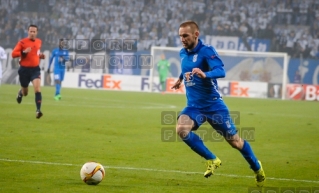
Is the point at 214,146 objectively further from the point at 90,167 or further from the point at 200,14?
the point at 200,14

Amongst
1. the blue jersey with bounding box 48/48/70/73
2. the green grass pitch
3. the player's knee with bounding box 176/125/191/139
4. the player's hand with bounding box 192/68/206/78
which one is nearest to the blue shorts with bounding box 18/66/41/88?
the green grass pitch

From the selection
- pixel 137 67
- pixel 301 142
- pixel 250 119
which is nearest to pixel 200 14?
pixel 137 67

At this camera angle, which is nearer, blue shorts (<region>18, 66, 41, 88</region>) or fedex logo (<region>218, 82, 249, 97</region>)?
blue shorts (<region>18, 66, 41, 88</region>)

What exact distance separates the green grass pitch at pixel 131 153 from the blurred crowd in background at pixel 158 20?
1856 cm

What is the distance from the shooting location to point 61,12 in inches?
1671

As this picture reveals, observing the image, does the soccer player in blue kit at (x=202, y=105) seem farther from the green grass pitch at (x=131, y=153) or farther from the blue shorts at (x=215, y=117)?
the green grass pitch at (x=131, y=153)

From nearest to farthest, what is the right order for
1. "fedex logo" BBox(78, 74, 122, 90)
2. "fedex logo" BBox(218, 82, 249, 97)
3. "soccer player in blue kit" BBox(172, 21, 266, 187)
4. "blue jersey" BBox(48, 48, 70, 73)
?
1. "soccer player in blue kit" BBox(172, 21, 266, 187)
2. "blue jersey" BBox(48, 48, 70, 73)
3. "fedex logo" BBox(218, 82, 249, 97)
4. "fedex logo" BBox(78, 74, 122, 90)

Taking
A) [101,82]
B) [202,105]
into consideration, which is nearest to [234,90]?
[101,82]

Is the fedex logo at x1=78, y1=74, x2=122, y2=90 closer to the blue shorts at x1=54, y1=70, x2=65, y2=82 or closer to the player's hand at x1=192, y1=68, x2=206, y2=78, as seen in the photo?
the blue shorts at x1=54, y1=70, x2=65, y2=82

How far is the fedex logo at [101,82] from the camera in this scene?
37.6 metres

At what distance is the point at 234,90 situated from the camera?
1395 inches

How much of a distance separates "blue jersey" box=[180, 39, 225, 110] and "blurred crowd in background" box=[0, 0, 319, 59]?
30.1 meters

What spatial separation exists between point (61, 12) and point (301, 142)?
98.5 ft

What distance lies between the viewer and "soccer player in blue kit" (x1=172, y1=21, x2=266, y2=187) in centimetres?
870
